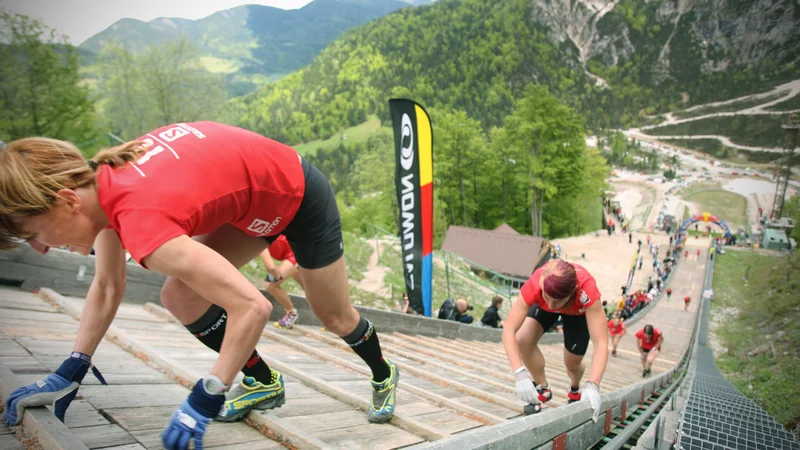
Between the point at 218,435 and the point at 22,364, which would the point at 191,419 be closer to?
the point at 218,435

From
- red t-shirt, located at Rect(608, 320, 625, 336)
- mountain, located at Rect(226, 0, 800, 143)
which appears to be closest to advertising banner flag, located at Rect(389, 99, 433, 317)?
red t-shirt, located at Rect(608, 320, 625, 336)

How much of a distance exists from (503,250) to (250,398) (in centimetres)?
3156

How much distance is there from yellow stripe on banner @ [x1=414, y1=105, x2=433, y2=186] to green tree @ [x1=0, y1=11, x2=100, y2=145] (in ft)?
23.2

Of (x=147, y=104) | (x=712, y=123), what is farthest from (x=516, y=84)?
(x=147, y=104)

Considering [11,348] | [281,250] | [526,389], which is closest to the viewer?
[11,348]

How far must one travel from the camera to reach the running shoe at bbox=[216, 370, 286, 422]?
2.06 meters

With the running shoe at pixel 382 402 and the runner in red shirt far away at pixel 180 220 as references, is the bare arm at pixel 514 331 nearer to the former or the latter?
the running shoe at pixel 382 402

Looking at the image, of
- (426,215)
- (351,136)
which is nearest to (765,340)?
(426,215)

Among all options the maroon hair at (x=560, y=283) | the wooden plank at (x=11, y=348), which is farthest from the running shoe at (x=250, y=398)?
the maroon hair at (x=560, y=283)

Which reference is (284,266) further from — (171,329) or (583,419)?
(583,419)

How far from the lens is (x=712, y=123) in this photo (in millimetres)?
86438

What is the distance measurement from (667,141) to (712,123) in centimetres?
1694

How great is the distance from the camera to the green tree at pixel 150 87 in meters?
28.4

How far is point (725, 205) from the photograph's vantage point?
6316 cm
